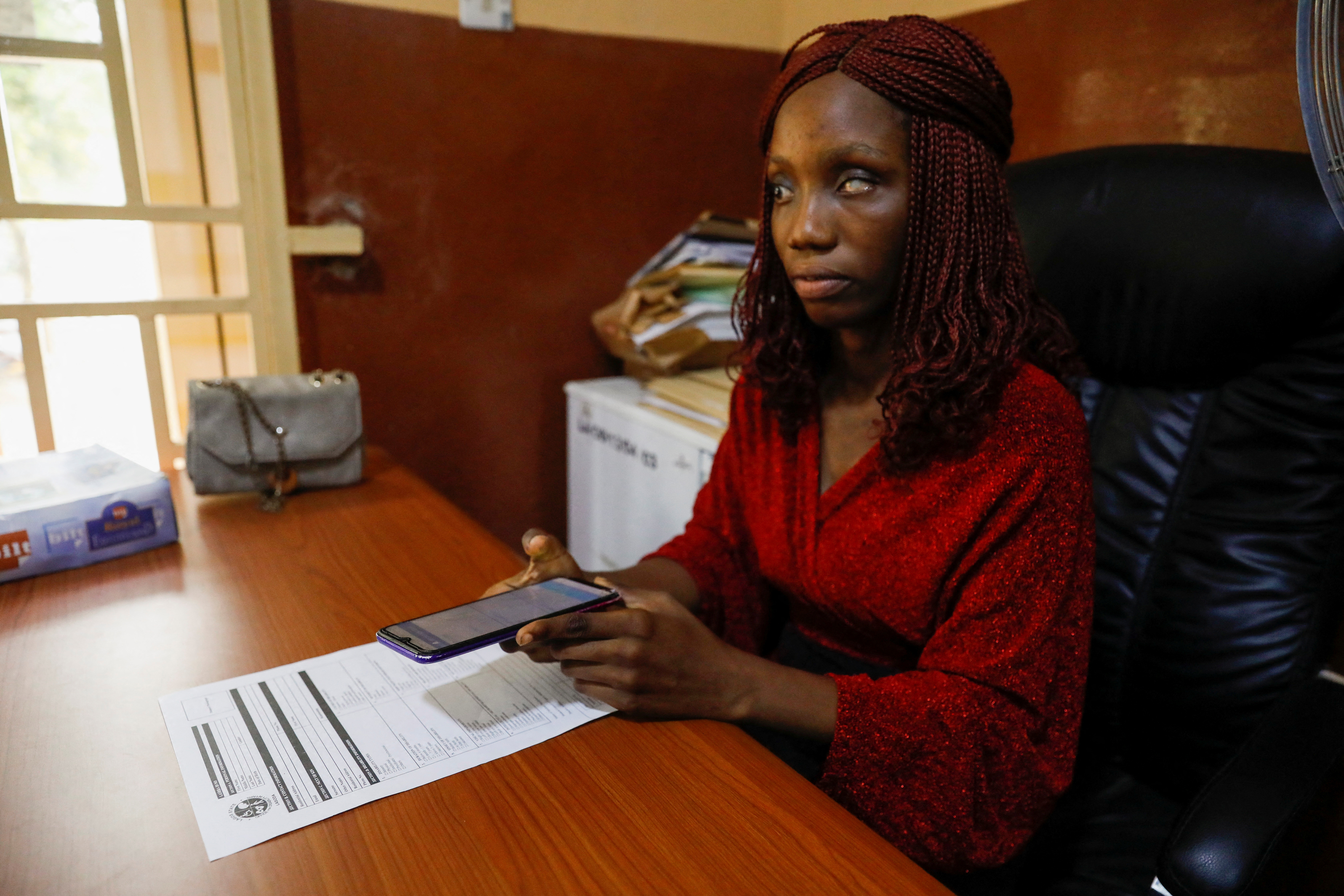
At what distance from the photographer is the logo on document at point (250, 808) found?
594mm

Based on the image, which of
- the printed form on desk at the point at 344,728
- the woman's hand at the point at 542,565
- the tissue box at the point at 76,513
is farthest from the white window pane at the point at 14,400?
the woman's hand at the point at 542,565

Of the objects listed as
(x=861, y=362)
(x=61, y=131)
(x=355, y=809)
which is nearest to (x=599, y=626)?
(x=355, y=809)

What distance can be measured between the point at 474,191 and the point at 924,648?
134 cm

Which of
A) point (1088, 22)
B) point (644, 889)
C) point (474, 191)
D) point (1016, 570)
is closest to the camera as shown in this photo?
point (644, 889)

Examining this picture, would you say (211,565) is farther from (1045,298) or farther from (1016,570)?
(1045,298)

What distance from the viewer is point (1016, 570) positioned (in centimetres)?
76

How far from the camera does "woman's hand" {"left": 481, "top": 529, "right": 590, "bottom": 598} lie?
82 centimetres

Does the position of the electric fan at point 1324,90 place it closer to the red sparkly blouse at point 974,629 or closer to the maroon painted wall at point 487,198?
the red sparkly blouse at point 974,629

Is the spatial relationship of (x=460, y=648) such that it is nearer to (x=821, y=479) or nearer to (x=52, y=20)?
(x=821, y=479)

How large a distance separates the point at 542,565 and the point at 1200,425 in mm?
759

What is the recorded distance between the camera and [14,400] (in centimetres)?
141

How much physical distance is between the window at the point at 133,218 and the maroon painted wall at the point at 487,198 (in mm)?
77

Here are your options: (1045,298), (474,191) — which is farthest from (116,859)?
(474,191)

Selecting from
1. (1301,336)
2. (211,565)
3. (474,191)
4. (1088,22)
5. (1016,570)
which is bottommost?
(211,565)
